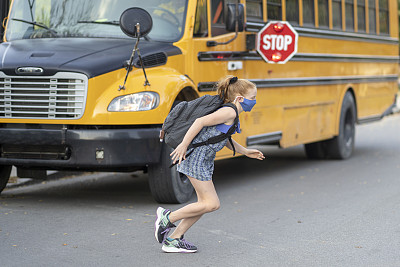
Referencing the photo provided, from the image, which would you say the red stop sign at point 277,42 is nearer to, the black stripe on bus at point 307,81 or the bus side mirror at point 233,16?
the black stripe on bus at point 307,81

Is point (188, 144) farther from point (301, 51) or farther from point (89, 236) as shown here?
point (301, 51)

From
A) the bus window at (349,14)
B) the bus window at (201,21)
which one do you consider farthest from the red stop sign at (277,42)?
the bus window at (349,14)

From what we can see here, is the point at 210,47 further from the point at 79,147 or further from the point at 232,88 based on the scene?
the point at 232,88

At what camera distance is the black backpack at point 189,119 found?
557 centimetres

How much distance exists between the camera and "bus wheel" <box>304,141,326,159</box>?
1291 cm

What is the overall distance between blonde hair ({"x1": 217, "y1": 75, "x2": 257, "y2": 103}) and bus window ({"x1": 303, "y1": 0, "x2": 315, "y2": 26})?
590 cm

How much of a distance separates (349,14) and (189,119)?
808 cm

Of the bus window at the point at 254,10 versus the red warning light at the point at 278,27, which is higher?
the bus window at the point at 254,10

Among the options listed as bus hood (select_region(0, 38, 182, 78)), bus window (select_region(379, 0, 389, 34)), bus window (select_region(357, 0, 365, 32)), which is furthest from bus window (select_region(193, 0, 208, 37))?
bus window (select_region(379, 0, 389, 34))

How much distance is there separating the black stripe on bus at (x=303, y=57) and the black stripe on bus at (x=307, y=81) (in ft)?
0.88

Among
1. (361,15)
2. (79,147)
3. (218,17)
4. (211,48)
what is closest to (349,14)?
(361,15)

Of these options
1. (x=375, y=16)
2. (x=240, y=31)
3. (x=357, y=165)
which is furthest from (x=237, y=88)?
(x=375, y=16)

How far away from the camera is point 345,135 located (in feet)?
42.7

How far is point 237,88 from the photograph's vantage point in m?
5.58
